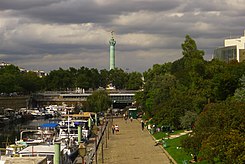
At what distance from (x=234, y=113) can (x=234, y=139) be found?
6353mm

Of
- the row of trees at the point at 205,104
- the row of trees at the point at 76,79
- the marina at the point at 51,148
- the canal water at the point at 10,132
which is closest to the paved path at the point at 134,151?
the marina at the point at 51,148

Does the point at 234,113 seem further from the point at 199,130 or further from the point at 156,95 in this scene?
the point at 156,95

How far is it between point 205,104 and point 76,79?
4980 inches

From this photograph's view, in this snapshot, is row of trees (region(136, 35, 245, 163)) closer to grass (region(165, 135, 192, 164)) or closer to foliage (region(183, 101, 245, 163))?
foliage (region(183, 101, 245, 163))

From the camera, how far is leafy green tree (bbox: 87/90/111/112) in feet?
409

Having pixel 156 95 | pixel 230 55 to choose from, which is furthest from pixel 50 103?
pixel 156 95

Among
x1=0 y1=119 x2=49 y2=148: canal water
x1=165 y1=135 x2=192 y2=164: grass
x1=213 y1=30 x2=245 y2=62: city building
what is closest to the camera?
x1=165 y1=135 x2=192 y2=164: grass

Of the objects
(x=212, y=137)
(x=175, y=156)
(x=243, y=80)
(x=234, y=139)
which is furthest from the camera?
(x=243, y=80)

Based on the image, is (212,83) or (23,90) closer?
(212,83)

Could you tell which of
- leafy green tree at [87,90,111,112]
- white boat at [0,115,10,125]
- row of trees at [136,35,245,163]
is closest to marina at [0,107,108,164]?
row of trees at [136,35,245,163]

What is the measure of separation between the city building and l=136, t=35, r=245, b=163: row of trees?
40.1 feet

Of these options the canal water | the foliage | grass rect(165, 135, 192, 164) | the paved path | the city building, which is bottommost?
the canal water

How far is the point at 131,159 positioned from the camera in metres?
43.2

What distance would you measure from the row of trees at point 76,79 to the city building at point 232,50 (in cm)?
5882
